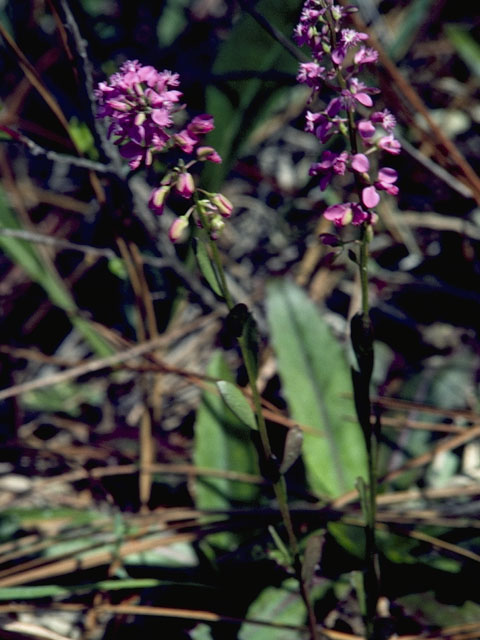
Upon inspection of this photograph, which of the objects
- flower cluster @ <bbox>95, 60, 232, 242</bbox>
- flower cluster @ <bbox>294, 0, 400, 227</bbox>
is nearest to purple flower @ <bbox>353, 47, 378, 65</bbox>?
flower cluster @ <bbox>294, 0, 400, 227</bbox>

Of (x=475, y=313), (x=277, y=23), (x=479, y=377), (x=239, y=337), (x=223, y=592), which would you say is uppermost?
(x=277, y=23)

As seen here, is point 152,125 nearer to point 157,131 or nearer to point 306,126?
point 157,131

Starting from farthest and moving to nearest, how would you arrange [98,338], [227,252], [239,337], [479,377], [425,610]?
[227,252] → [98,338] → [479,377] → [425,610] → [239,337]

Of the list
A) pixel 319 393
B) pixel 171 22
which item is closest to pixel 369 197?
pixel 319 393

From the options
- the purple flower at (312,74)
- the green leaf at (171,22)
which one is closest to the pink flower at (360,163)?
the purple flower at (312,74)

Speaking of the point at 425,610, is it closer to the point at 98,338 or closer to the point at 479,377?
the point at 479,377

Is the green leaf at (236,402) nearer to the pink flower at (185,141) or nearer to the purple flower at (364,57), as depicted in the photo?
the pink flower at (185,141)

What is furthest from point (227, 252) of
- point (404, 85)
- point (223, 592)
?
point (223, 592)
